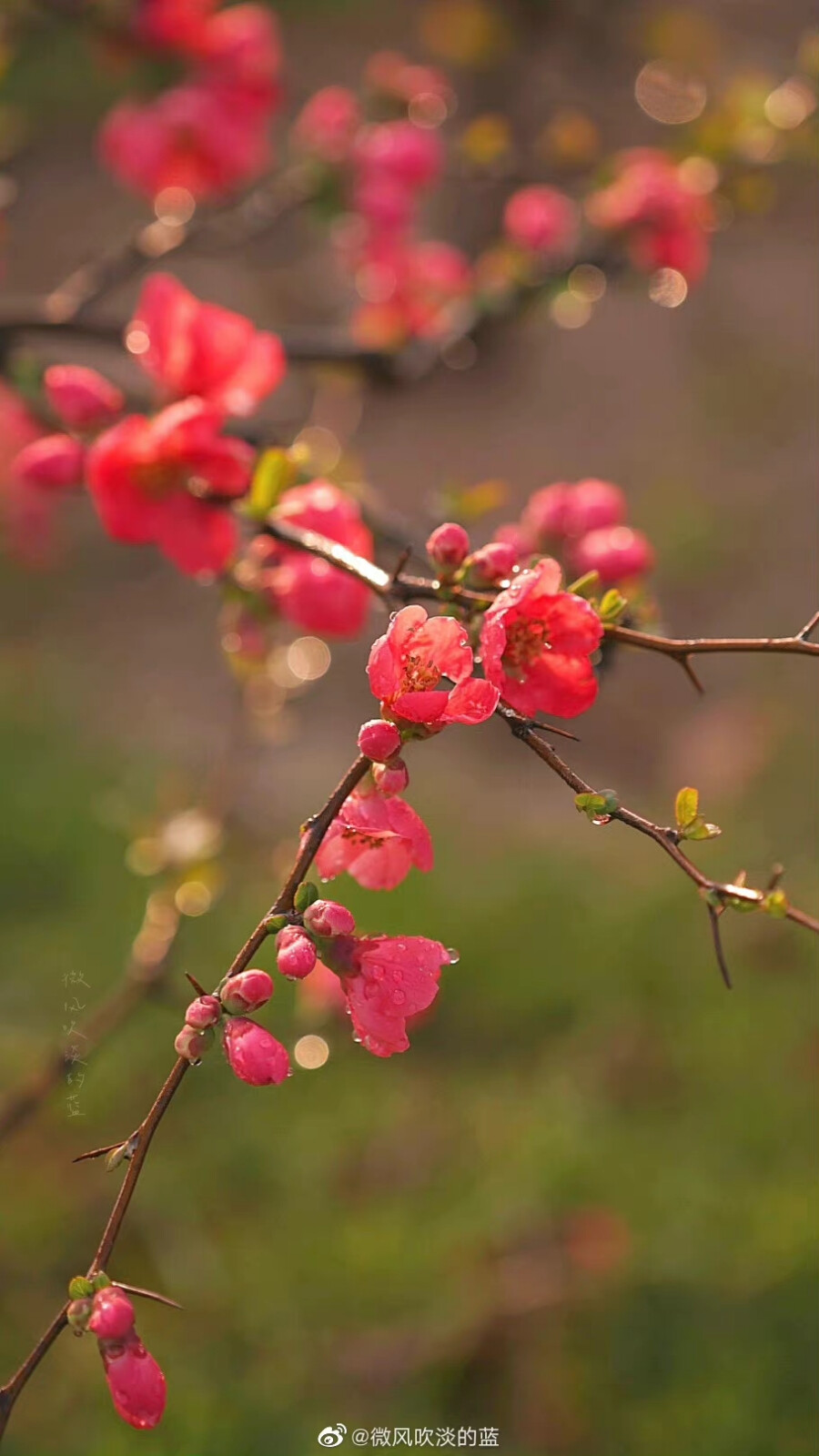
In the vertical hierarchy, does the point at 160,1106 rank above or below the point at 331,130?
below

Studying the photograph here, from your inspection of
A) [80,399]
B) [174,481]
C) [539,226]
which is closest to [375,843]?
→ [174,481]

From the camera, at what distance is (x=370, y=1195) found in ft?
4.57

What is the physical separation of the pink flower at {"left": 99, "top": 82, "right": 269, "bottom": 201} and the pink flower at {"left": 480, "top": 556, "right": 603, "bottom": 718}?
3.40 ft

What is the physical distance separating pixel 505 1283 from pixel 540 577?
3.37 feet

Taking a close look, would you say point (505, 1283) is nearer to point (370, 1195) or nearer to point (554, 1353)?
point (554, 1353)

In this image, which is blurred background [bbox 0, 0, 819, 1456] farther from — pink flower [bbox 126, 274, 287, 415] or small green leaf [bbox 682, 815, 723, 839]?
small green leaf [bbox 682, 815, 723, 839]

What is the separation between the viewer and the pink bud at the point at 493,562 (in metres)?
0.52

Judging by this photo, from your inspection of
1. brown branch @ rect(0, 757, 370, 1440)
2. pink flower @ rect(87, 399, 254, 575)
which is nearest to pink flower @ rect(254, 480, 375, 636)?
pink flower @ rect(87, 399, 254, 575)

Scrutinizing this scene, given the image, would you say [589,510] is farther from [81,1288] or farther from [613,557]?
[81,1288]

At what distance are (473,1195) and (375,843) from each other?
40.6 inches

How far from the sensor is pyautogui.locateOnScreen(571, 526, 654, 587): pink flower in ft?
2.15

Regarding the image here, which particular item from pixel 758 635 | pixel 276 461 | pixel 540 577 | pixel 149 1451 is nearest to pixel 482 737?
pixel 758 635

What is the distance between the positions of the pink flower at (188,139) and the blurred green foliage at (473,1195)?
0.84 metres

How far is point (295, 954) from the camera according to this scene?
1.29 ft
